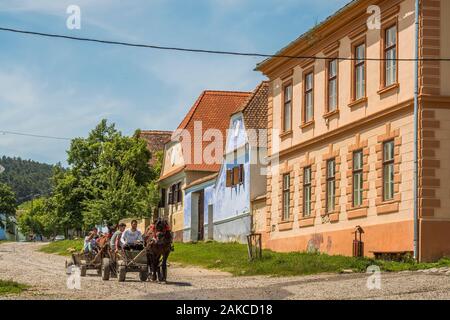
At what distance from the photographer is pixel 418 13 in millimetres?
30250

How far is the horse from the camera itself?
26875 millimetres

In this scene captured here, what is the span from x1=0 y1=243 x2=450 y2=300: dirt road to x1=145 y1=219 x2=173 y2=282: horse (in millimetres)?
557

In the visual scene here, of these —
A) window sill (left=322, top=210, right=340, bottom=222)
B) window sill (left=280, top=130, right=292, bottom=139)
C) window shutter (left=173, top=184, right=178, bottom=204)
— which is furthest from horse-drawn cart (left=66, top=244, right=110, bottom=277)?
window shutter (left=173, top=184, right=178, bottom=204)

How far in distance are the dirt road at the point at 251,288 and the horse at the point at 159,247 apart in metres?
0.56

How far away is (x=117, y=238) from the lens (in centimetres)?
2853

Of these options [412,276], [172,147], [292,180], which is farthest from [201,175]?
[412,276]

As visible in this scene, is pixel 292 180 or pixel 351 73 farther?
pixel 292 180

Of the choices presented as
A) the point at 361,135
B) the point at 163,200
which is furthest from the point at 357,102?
the point at 163,200

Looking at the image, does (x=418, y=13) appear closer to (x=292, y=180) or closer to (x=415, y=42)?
(x=415, y=42)

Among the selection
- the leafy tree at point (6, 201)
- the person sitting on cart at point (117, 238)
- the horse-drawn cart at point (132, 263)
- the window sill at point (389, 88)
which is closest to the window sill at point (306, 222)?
the window sill at point (389, 88)

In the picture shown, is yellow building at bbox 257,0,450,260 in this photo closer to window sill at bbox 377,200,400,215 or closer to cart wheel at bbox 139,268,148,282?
window sill at bbox 377,200,400,215

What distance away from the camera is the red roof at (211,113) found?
211ft

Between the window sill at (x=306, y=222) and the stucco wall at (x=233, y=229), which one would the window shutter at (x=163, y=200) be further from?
the window sill at (x=306, y=222)

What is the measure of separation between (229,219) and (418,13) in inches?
912
